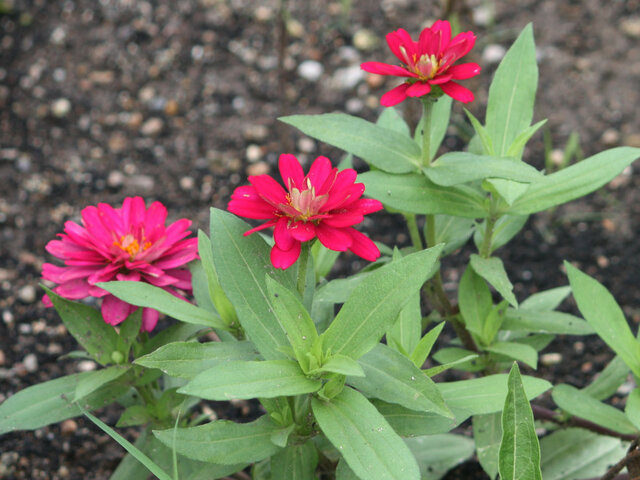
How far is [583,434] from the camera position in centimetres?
166

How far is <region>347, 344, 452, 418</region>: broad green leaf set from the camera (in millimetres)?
1058

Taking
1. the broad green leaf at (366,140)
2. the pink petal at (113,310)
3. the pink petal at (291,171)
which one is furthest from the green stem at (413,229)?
the pink petal at (113,310)

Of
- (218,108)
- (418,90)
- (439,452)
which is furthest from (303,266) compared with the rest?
(218,108)

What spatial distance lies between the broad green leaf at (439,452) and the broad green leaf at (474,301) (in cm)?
30

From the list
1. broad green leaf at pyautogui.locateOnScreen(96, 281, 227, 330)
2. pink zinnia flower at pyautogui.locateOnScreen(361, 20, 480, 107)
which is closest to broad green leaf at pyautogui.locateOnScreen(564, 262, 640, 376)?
pink zinnia flower at pyautogui.locateOnScreen(361, 20, 480, 107)

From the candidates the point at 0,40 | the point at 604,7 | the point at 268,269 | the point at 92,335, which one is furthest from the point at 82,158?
the point at 604,7

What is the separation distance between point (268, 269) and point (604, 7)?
2274 mm

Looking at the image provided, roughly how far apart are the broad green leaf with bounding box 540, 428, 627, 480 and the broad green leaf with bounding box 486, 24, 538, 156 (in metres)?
0.66

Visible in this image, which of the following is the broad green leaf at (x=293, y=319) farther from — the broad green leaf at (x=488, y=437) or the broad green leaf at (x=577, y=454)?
the broad green leaf at (x=577, y=454)

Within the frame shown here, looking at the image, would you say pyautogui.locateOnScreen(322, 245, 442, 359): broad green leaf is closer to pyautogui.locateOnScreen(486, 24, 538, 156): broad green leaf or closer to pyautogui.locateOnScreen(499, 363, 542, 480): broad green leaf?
pyautogui.locateOnScreen(499, 363, 542, 480): broad green leaf

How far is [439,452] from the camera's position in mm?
1620

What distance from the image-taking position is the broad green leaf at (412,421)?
3.79ft

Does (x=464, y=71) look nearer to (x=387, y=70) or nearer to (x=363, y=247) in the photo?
(x=387, y=70)

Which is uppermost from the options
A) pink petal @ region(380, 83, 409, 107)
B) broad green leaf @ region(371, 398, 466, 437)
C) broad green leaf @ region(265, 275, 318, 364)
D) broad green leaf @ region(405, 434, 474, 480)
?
pink petal @ region(380, 83, 409, 107)
